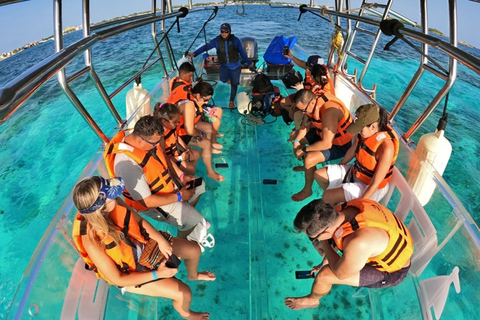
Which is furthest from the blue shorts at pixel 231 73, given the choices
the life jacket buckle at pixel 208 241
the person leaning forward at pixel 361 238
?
the person leaning forward at pixel 361 238

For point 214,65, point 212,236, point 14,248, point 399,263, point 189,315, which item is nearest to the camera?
point 399,263

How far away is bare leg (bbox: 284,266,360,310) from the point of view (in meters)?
1.64

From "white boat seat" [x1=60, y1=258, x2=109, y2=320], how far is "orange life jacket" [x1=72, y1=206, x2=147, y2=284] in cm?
9

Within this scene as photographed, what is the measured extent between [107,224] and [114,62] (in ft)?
39.5

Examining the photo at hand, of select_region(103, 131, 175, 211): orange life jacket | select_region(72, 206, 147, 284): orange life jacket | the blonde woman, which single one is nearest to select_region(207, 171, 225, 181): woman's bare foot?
select_region(103, 131, 175, 211): orange life jacket

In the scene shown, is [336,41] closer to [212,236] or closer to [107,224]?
[212,236]

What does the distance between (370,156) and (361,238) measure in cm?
82

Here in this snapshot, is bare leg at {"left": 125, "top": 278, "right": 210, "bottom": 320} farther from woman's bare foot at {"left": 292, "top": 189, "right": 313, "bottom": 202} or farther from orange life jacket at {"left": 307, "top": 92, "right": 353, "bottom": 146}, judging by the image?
orange life jacket at {"left": 307, "top": 92, "right": 353, "bottom": 146}

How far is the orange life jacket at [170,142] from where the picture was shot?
241 cm

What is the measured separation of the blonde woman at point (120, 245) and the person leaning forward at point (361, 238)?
80cm

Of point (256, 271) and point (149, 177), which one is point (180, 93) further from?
point (256, 271)

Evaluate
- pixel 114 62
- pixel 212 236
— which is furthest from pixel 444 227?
pixel 114 62

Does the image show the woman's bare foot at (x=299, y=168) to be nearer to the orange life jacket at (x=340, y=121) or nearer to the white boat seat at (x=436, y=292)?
the orange life jacket at (x=340, y=121)

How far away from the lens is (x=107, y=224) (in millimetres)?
1325
